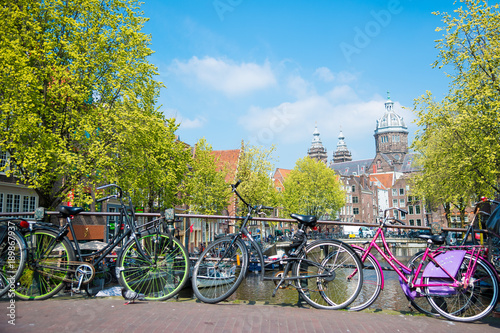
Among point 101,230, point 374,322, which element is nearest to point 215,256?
point 374,322

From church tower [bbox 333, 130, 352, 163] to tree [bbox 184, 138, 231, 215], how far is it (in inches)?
6192

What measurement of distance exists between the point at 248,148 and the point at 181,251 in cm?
4057

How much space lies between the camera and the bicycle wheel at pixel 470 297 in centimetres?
498

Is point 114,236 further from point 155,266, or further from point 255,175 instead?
point 255,175

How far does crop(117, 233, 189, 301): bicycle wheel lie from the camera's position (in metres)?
5.74

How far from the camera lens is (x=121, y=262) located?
573 cm

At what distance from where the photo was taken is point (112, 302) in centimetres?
557

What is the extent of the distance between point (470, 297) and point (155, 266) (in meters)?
4.29

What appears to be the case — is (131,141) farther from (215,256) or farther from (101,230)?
(215,256)

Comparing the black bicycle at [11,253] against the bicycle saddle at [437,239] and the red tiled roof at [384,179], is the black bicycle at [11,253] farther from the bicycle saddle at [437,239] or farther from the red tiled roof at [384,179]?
the red tiled roof at [384,179]

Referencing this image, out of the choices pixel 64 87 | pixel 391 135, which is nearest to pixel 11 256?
pixel 64 87

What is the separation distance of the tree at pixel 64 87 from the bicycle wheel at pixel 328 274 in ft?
45.6

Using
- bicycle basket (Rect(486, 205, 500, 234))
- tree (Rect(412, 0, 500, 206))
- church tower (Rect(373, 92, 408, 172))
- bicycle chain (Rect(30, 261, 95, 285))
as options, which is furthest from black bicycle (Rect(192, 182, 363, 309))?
church tower (Rect(373, 92, 408, 172))

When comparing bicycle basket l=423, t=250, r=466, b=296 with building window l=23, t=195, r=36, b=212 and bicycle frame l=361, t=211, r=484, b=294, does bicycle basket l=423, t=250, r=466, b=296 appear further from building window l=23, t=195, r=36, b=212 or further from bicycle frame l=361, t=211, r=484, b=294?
building window l=23, t=195, r=36, b=212
